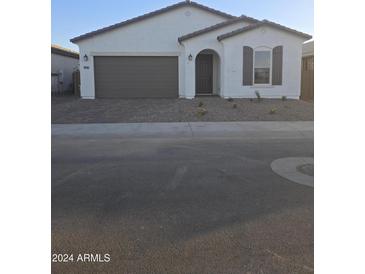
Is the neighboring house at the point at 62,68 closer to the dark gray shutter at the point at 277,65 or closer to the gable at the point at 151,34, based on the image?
the gable at the point at 151,34

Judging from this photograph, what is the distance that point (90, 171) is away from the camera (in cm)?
670

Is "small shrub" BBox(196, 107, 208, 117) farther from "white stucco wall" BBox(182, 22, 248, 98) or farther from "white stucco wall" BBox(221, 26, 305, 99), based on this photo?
"white stucco wall" BBox(182, 22, 248, 98)

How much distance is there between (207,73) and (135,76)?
170 inches

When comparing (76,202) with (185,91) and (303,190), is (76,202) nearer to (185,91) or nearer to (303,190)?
(303,190)

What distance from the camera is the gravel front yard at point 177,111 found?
14.0 metres

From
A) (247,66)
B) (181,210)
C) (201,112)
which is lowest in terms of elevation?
(181,210)

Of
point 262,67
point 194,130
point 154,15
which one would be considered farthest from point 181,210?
point 154,15

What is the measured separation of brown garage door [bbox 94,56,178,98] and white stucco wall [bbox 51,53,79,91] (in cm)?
803

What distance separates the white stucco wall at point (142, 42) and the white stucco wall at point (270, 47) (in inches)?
103

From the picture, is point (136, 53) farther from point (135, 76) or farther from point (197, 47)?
point (197, 47)

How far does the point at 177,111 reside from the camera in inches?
610

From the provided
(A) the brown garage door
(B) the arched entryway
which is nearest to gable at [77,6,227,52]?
(A) the brown garage door

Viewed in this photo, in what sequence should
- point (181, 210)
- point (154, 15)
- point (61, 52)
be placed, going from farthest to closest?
point (61, 52), point (154, 15), point (181, 210)
